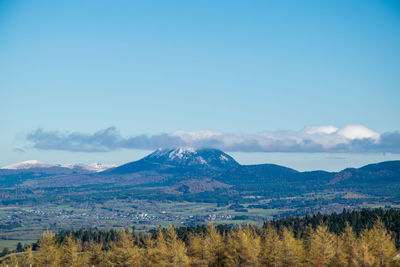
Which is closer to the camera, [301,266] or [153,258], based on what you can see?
[301,266]

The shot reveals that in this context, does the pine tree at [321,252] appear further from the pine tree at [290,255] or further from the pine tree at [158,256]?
the pine tree at [158,256]

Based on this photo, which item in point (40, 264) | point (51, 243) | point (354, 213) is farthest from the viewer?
point (354, 213)

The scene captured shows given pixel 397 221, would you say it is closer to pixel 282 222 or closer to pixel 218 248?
pixel 282 222

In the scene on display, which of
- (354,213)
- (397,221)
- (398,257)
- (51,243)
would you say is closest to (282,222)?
(354,213)

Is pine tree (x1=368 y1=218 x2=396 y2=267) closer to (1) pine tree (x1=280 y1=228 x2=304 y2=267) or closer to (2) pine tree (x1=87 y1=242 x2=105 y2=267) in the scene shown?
(1) pine tree (x1=280 y1=228 x2=304 y2=267)

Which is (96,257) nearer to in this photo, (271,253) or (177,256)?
(177,256)

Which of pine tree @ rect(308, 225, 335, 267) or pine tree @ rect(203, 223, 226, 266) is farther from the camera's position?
pine tree @ rect(203, 223, 226, 266)

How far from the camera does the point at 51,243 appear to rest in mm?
130125

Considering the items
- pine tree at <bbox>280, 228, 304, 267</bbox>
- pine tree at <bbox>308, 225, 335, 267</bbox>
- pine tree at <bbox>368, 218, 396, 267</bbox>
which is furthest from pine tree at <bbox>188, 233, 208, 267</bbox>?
pine tree at <bbox>368, 218, 396, 267</bbox>

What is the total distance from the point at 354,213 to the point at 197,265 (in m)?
91.4

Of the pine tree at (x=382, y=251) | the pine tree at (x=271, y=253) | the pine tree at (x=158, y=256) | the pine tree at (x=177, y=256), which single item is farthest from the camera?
the pine tree at (x=158, y=256)

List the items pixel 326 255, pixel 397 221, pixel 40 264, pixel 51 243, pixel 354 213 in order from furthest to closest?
1. pixel 354 213
2. pixel 397 221
3. pixel 51 243
4. pixel 40 264
5. pixel 326 255

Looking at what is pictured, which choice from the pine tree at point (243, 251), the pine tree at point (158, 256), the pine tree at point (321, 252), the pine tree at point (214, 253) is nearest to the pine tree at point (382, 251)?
the pine tree at point (321, 252)

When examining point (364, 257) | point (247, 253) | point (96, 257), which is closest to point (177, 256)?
point (247, 253)
